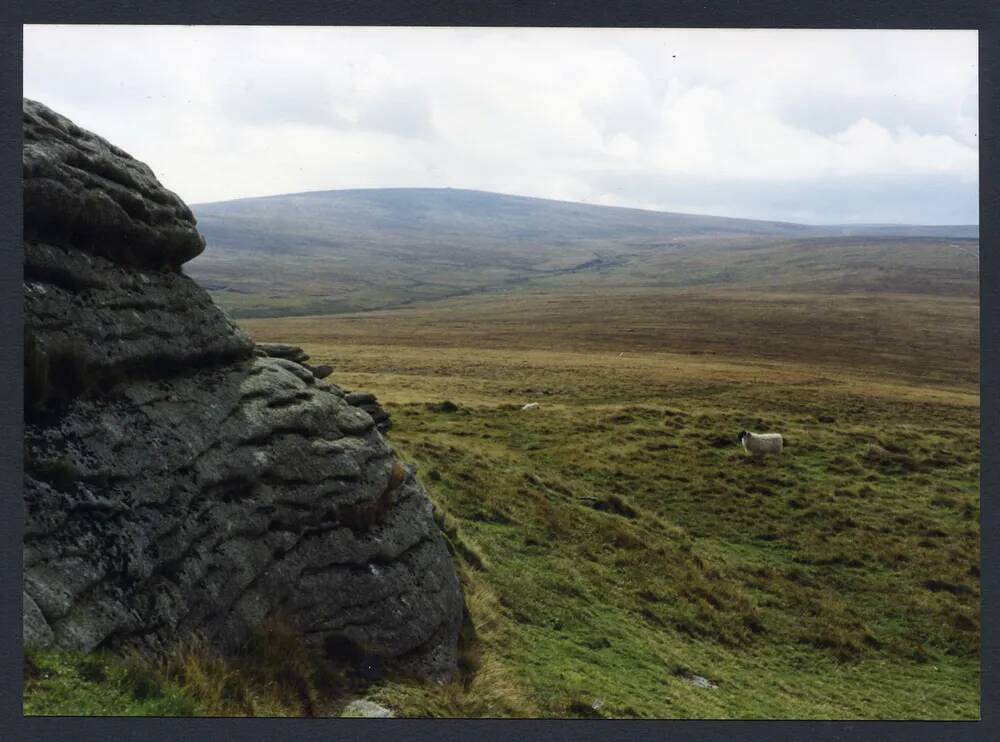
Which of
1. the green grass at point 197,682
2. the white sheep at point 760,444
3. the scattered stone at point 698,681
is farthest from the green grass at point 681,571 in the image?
the white sheep at point 760,444

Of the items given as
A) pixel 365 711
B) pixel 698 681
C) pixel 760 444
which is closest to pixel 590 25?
pixel 365 711

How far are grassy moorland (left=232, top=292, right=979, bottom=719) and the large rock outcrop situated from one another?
176 centimetres

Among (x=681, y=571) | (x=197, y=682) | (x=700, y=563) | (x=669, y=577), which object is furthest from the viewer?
(x=700, y=563)

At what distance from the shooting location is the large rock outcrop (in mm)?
9844

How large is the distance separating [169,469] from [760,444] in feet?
87.2

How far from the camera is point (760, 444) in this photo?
31.9 meters

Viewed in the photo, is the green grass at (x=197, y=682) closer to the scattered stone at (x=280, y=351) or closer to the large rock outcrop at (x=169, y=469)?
the large rock outcrop at (x=169, y=469)

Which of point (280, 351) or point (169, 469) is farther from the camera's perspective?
point (280, 351)

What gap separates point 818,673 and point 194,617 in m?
12.8

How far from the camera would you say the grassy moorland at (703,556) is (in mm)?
13648

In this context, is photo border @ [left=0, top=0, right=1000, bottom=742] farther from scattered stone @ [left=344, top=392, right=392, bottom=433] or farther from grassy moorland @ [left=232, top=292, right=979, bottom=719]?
scattered stone @ [left=344, top=392, right=392, bottom=433]

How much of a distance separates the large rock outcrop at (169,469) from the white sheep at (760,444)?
2142 cm

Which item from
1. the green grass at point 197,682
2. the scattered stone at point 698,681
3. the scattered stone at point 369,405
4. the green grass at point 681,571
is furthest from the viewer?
the scattered stone at point 369,405

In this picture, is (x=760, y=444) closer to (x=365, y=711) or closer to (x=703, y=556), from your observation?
(x=703, y=556)
